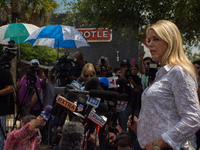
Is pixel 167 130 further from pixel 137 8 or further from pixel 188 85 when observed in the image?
pixel 137 8

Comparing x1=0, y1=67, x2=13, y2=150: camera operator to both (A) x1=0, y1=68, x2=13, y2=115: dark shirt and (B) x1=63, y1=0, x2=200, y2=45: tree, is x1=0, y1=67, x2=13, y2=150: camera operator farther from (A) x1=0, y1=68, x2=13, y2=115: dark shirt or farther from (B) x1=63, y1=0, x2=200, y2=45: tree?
(B) x1=63, y1=0, x2=200, y2=45: tree

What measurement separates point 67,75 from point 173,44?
2504mm

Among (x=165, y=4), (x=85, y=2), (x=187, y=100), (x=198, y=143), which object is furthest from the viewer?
(x=85, y=2)

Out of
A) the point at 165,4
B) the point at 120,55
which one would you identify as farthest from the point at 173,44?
the point at 120,55

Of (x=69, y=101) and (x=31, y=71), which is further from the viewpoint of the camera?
(x=31, y=71)

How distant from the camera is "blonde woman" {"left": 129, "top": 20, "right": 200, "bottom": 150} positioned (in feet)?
4.77

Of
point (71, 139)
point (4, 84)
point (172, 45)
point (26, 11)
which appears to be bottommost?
point (4, 84)

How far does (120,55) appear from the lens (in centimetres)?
1672

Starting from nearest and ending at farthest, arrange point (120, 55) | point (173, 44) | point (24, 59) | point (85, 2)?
point (173, 44) < point (85, 2) < point (24, 59) < point (120, 55)

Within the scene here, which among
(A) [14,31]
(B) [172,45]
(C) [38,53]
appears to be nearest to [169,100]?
(B) [172,45]

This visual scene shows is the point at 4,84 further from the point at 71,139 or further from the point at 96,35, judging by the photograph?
the point at 96,35

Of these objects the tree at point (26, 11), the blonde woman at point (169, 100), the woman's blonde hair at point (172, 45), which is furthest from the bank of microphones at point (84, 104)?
the tree at point (26, 11)

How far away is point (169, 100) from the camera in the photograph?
1521 mm

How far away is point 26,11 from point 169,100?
1318 cm
